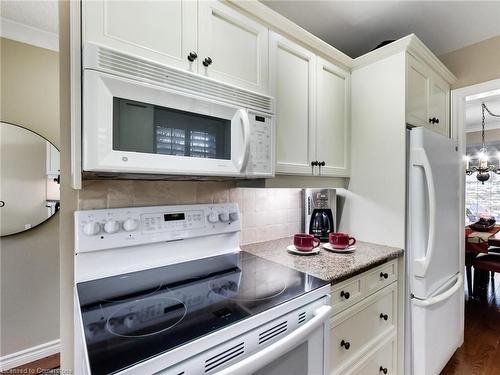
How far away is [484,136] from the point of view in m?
4.79

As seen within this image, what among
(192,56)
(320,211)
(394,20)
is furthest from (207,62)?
(394,20)

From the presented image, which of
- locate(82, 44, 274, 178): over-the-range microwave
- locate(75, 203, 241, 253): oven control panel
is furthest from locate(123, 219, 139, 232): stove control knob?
locate(82, 44, 274, 178): over-the-range microwave

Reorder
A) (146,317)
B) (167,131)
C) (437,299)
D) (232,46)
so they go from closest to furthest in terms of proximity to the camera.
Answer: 1. (146,317)
2. (167,131)
3. (232,46)
4. (437,299)

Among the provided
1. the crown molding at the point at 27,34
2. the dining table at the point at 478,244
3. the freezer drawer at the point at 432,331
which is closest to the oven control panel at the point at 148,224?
the freezer drawer at the point at 432,331

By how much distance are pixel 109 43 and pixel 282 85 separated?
0.88 meters

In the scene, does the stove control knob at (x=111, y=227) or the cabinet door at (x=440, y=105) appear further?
the cabinet door at (x=440, y=105)

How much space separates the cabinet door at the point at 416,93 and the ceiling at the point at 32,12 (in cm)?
230

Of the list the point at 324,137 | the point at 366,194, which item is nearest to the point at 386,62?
the point at 324,137

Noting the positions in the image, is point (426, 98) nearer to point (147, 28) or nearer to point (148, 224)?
point (147, 28)

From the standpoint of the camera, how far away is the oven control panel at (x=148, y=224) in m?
1.05

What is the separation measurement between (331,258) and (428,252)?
1.97 feet

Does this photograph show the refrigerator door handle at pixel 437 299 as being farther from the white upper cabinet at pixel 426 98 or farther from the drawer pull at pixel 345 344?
the white upper cabinet at pixel 426 98

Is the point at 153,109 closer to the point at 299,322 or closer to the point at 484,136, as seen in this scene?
the point at 299,322

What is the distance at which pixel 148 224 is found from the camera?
3.92 ft
